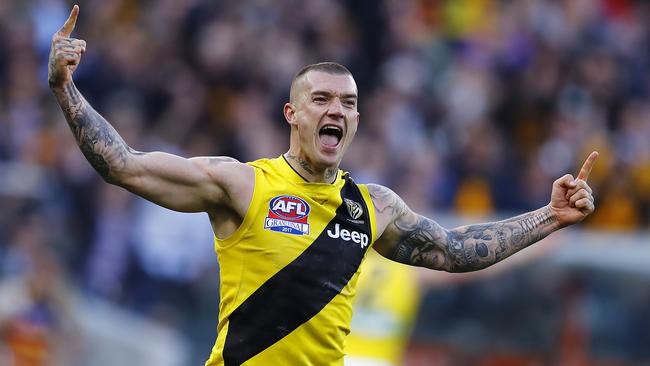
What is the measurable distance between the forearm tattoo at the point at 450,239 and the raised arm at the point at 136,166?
998 mm

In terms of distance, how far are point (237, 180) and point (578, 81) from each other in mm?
8739

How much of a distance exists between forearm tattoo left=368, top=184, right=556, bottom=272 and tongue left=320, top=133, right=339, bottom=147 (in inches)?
16.6

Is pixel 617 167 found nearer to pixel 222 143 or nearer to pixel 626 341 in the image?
pixel 626 341

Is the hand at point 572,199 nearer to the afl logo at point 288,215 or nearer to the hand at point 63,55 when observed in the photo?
the afl logo at point 288,215

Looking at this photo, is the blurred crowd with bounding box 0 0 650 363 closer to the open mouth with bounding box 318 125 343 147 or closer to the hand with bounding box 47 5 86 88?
the open mouth with bounding box 318 125 343 147

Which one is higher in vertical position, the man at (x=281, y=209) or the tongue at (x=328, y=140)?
the tongue at (x=328, y=140)

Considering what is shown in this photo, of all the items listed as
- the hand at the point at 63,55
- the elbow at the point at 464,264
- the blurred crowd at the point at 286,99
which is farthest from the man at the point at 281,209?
the blurred crowd at the point at 286,99

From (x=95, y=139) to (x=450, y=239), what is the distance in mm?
1918

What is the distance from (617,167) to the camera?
41.0 ft

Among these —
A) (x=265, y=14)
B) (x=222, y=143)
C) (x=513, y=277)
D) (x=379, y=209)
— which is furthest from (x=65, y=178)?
(x=379, y=209)

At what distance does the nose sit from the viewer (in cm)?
629

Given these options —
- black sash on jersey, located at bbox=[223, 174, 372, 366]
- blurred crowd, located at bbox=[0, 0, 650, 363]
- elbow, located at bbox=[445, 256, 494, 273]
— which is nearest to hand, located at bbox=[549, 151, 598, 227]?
elbow, located at bbox=[445, 256, 494, 273]

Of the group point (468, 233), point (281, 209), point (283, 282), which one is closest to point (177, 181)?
point (281, 209)

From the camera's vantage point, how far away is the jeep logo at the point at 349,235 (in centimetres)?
620
